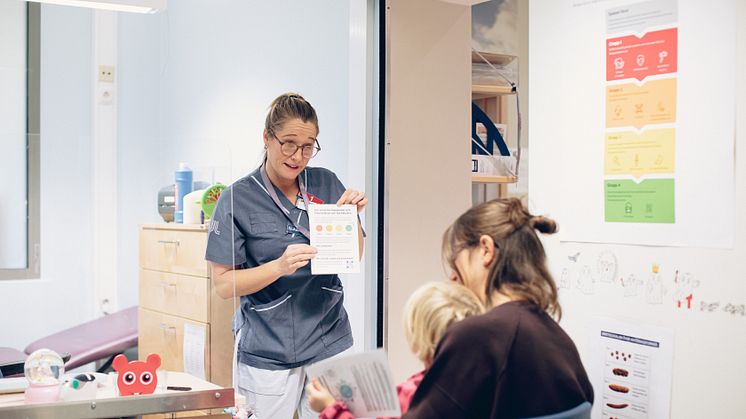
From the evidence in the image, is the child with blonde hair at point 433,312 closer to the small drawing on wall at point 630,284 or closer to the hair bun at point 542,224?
the hair bun at point 542,224

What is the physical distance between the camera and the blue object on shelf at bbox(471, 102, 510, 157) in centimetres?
385

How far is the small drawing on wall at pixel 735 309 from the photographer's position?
200 cm

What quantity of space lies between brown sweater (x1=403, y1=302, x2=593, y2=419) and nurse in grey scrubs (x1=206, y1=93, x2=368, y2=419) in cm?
104

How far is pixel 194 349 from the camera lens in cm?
273

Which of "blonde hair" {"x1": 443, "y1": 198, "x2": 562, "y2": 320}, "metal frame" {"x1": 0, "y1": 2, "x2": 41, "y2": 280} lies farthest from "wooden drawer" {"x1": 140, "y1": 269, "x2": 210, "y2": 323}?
"blonde hair" {"x1": 443, "y1": 198, "x2": 562, "y2": 320}

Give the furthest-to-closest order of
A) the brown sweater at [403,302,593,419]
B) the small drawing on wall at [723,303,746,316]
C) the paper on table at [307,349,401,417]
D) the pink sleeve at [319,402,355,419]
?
the small drawing on wall at [723,303,746,316], the pink sleeve at [319,402,355,419], the paper on table at [307,349,401,417], the brown sweater at [403,302,593,419]

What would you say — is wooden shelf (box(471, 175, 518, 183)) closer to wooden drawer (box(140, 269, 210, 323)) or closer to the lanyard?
the lanyard

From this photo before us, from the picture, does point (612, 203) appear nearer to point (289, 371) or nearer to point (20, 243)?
point (289, 371)

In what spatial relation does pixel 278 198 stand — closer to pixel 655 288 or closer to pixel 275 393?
pixel 275 393

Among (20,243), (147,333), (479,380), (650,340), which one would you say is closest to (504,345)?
(479,380)

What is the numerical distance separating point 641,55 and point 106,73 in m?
2.71

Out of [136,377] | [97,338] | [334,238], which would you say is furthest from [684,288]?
[97,338]

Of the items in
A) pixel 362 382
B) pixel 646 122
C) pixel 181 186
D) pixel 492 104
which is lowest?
pixel 362 382

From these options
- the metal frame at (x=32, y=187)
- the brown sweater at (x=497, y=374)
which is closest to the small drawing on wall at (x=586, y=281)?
the brown sweater at (x=497, y=374)
